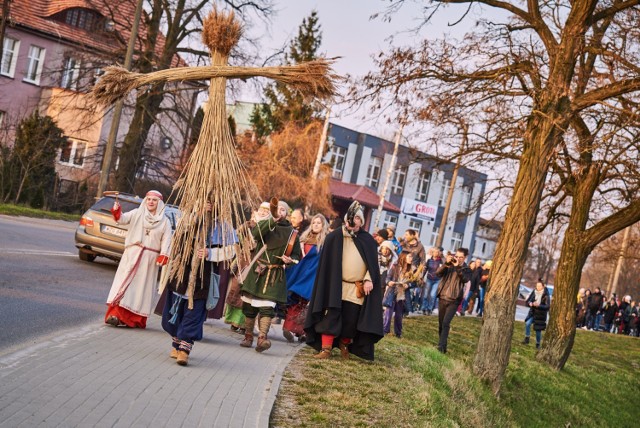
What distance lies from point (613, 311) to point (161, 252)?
38.6 m

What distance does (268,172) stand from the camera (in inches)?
1881

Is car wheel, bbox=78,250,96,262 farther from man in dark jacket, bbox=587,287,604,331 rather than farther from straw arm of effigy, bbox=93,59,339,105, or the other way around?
man in dark jacket, bbox=587,287,604,331

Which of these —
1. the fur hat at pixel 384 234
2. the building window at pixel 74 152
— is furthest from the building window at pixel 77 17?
the fur hat at pixel 384 234

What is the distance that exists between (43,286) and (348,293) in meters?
5.57

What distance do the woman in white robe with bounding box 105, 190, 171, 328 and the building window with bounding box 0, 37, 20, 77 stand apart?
39217 millimetres

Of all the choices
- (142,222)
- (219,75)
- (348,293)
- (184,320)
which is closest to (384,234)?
(348,293)

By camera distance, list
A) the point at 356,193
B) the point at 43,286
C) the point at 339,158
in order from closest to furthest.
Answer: the point at 43,286, the point at 356,193, the point at 339,158

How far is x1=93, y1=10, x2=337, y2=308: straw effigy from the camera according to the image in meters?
7.58

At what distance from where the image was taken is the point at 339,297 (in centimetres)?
1173

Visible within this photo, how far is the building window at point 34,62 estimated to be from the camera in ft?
160

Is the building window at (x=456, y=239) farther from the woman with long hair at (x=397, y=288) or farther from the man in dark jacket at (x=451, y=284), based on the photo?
the man in dark jacket at (x=451, y=284)

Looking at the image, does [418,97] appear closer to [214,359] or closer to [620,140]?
[620,140]

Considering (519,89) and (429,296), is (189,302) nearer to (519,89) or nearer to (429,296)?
(519,89)

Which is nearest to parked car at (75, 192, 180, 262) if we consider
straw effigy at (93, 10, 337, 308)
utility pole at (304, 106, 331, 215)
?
straw effigy at (93, 10, 337, 308)
